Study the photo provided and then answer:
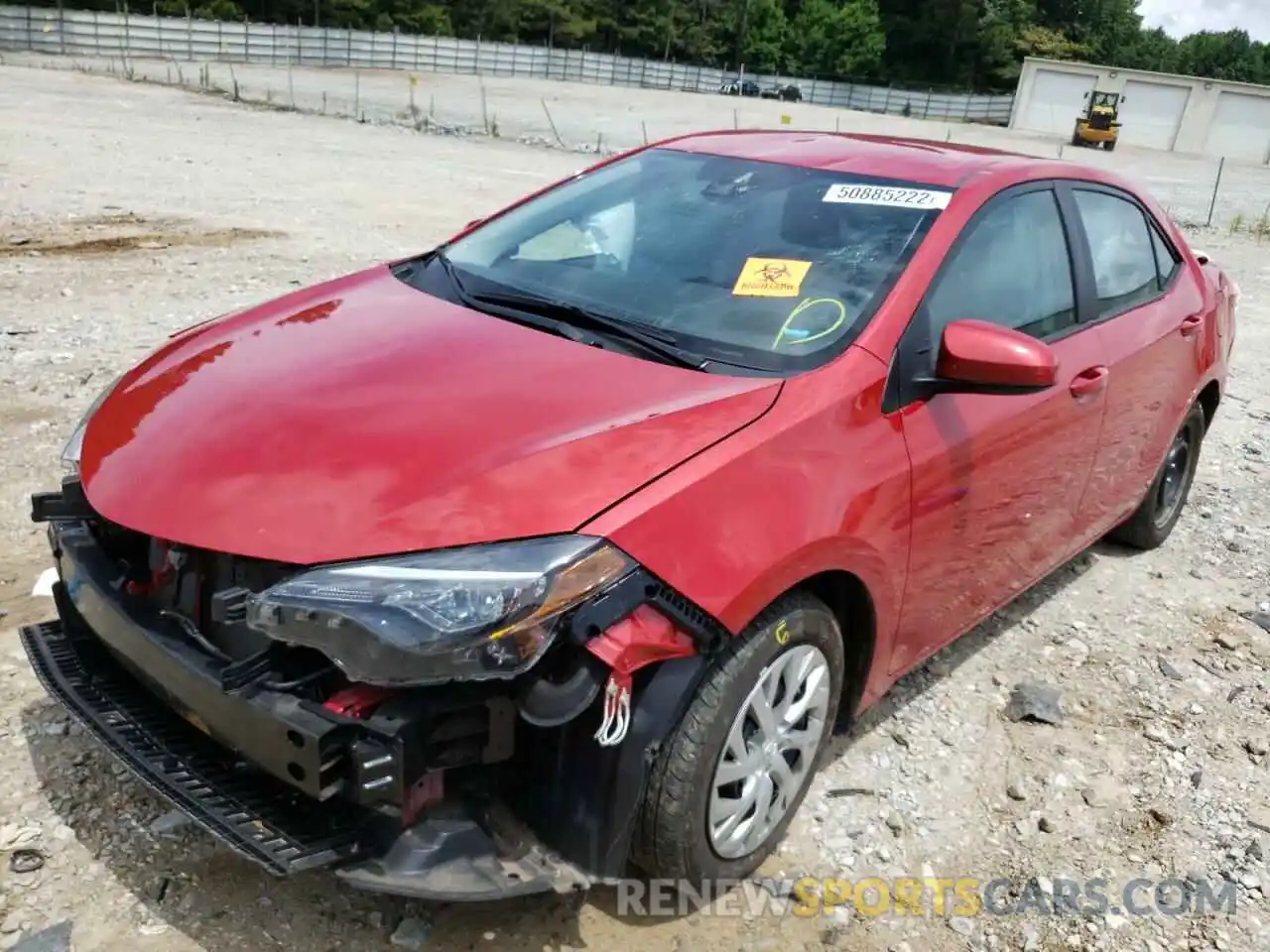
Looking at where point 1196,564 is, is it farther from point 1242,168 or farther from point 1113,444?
point 1242,168

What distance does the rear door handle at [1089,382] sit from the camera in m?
3.47

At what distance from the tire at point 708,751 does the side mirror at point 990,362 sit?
0.71m

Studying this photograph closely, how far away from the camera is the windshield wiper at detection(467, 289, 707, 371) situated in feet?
9.07

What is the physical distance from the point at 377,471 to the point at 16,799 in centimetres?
138

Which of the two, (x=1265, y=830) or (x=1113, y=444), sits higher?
(x=1113, y=444)

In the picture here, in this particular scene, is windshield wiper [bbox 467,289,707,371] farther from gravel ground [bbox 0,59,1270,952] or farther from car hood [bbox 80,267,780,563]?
gravel ground [bbox 0,59,1270,952]

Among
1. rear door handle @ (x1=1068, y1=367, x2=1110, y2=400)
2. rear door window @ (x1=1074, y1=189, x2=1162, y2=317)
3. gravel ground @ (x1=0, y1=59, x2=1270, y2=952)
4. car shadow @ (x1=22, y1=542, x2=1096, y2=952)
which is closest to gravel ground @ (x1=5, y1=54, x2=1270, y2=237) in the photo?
rear door window @ (x1=1074, y1=189, x2=1162, y2=317)

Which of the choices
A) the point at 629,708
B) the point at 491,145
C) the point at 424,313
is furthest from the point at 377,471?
the point at 491,145

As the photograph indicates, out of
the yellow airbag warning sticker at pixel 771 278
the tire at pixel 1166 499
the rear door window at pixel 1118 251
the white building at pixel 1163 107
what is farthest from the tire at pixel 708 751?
the white building at pixel 1163 107

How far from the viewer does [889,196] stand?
321 cm

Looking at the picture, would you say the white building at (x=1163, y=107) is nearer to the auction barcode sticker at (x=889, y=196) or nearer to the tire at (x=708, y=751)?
the auction barcode sticker at (x=889, y=196)

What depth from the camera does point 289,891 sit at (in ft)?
8.25

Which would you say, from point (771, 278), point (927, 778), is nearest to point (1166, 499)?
point (927, 778)

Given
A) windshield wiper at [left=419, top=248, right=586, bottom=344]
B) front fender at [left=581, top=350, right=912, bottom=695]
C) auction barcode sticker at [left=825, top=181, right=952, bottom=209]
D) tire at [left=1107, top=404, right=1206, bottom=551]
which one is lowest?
tire at [left=1107, top=404, right=1206, bottom=551]
